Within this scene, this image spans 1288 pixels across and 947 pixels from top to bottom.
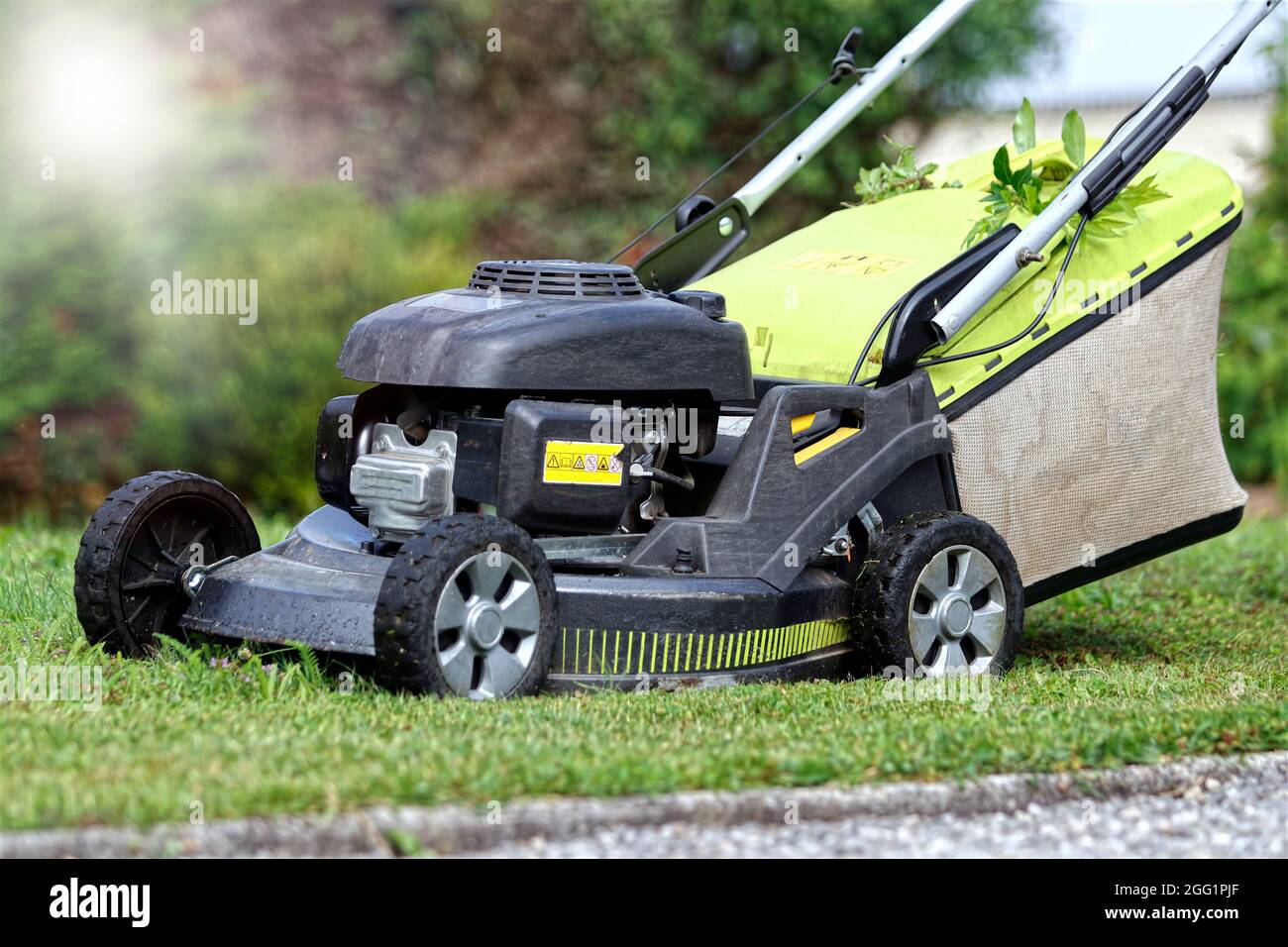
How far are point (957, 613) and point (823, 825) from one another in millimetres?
1606

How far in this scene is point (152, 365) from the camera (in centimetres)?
1116

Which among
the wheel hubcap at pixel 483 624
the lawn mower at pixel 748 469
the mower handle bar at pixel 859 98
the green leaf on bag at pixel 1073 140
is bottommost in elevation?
the wheel hubcap at pixel 483 624

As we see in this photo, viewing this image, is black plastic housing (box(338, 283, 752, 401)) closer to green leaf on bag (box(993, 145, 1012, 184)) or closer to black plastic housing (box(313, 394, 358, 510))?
black plastic housing (box(313, 394, 358, 510))

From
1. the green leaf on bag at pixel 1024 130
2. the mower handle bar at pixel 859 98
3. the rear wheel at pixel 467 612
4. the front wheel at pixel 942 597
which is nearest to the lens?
the rear wheel at pixel 467 612

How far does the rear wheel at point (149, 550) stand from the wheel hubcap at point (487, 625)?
3.51 feet

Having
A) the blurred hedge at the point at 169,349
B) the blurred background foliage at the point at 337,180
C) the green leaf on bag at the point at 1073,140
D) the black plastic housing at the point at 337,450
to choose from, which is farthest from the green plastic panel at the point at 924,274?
the blurred background foliage at the point at 337,180

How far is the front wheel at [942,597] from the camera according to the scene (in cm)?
535

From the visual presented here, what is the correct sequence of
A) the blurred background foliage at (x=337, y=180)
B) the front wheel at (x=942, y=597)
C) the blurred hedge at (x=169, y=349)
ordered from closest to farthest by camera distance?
1. the front wheel at (x=942, y=597)
2. the blurred hedge at (x=169, y=349)
3. the blurred background foliage at (x=337, y=180)

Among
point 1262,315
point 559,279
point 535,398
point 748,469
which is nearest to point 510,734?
point 535,398

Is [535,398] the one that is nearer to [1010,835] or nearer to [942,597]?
[942,597]

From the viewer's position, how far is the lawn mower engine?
4996mm

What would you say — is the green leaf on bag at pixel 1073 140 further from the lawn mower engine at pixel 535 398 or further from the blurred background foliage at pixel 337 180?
the blurred background foliage at pixel 337 180

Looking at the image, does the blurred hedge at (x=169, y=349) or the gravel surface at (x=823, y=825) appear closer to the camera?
the gravel surface at (x=823, y=825)
